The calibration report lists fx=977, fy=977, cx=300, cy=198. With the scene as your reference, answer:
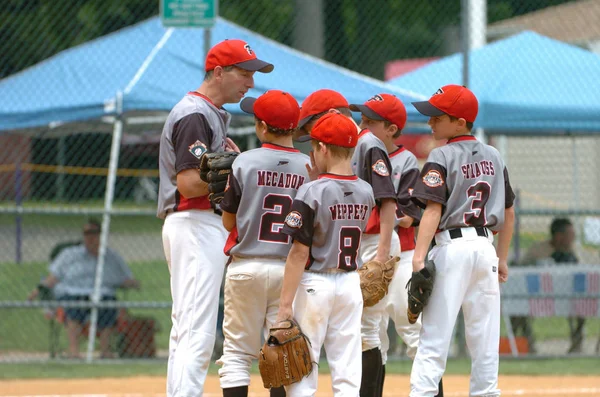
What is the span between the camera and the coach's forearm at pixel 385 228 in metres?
5.24

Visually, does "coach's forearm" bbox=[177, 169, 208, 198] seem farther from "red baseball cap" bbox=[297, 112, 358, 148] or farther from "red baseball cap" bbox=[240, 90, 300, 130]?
"red baseball cap" bbox=[297, 112, 358, 148]

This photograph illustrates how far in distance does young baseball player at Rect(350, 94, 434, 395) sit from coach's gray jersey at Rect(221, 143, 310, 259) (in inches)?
44.9

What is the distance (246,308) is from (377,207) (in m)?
1.13

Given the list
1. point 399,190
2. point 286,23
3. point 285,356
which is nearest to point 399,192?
point 399,190

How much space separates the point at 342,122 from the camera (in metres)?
4.67

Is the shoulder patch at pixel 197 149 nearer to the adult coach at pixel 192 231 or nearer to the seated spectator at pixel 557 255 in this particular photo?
the adult coach at pixel 192 231

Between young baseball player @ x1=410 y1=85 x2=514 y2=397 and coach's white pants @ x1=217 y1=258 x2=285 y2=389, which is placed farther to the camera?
young baseball player @ x1=410 y1=85 x2=514 y2=397

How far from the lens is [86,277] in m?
9.38

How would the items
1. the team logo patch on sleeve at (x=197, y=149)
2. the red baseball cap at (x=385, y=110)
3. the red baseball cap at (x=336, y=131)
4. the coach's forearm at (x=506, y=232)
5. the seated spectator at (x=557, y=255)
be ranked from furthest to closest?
the seated spectator at (x=557, y=255), the red baseball cap at (x=385, y=110), the coach's forearm at (x=506, y=232), the team logo patch on sleeve at (x=197, y=149), the red baseball cap at (x=336, y=131)

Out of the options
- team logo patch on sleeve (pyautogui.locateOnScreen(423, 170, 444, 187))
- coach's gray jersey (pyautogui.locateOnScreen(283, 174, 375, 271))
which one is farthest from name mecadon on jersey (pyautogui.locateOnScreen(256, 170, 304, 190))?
team logo patch on sleeve (pyautogui.locateOnScreen(423, 170, 444, 187))

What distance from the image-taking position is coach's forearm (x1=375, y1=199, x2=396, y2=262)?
5.24 m

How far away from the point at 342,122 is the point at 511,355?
5157 mm

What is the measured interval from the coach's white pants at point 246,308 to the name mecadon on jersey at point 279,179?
14.5 inches

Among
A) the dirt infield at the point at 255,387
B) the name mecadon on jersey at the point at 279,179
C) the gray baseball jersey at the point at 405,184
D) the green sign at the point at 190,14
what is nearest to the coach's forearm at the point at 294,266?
the name mecadon on jersey at the point at 279,179
